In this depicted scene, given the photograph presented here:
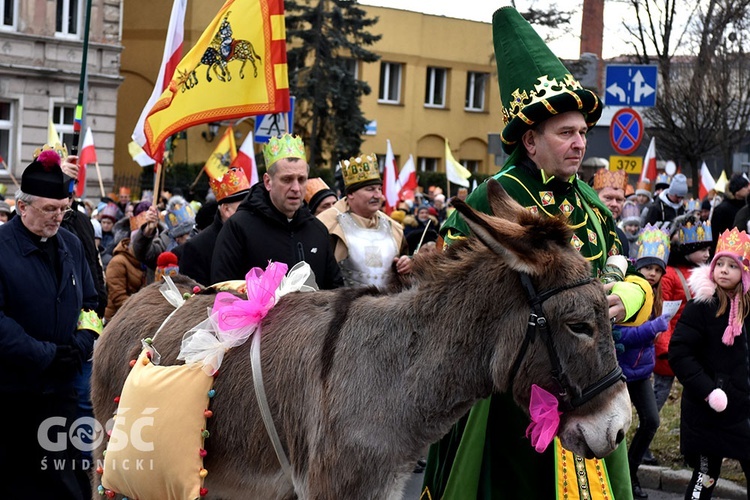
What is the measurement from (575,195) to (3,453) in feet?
11.5

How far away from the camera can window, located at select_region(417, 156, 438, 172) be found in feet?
153

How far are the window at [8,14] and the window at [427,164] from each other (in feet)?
61.4

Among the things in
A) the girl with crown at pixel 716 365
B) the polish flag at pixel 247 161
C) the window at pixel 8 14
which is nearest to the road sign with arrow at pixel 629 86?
the polish flag at pixel 247 161

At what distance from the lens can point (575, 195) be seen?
4.76m

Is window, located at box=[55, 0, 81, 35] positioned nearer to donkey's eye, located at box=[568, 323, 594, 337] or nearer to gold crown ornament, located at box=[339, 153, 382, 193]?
gold crown ornament, located at box=[339, 153, 382, 193]

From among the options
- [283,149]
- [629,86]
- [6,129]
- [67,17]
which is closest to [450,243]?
[283,149]

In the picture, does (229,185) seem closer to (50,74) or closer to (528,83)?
(528,83)

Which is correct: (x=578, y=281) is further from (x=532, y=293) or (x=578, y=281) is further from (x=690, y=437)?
(x=690, y=437)

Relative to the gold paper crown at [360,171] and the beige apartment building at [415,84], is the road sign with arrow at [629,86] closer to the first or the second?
the gold paper crown at [360,171]

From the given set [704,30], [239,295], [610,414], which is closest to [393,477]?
[610,414]

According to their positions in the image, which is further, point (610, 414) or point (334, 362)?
point (334, 362)

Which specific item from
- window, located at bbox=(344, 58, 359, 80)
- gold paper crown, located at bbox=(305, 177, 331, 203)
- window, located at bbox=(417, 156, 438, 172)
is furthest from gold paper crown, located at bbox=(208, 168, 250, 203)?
window, located at bbox=(417, 156, 438, 172)

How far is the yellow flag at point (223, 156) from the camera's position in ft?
46.6

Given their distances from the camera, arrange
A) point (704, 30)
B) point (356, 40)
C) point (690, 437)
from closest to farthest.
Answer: point (690, 437)
point (704, 30)
point (356, 40)
